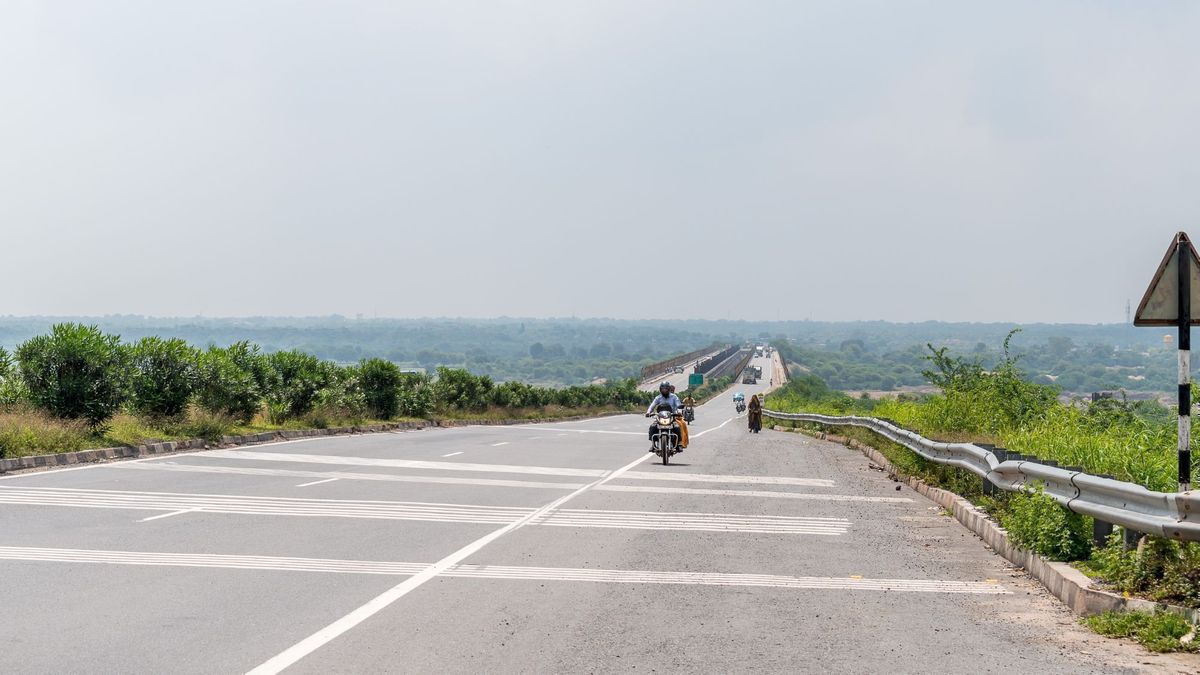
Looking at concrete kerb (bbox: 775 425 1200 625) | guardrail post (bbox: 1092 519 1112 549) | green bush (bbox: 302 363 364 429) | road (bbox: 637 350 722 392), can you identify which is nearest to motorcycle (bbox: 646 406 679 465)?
concrete kerb (bbox: 775 425 1200 625)

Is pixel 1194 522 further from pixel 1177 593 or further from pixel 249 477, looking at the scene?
pixel 249 477

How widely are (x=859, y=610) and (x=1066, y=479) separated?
8.99 feet

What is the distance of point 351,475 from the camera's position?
19375mm

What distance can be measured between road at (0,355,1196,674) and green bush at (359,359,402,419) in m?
22.5

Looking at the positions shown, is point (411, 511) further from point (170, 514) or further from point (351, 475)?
point (351, 475)

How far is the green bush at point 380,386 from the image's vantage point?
134 ft

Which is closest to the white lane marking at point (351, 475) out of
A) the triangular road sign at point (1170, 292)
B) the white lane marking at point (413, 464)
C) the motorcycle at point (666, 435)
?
the white lane marking at point (413, 464)

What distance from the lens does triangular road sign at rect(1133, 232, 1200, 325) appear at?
10016mm

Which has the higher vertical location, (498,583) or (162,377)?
(162,377)

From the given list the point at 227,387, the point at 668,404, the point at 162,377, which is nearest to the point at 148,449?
the point at 162,377

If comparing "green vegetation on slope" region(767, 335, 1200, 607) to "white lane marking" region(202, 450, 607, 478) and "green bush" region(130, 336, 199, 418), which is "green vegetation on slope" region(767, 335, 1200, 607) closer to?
"white lane marking" region(202, 450, 607, 478)

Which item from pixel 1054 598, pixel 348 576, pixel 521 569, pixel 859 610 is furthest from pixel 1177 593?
pixel 348 576

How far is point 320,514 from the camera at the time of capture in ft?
45.8

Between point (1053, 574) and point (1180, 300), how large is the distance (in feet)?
8.73
